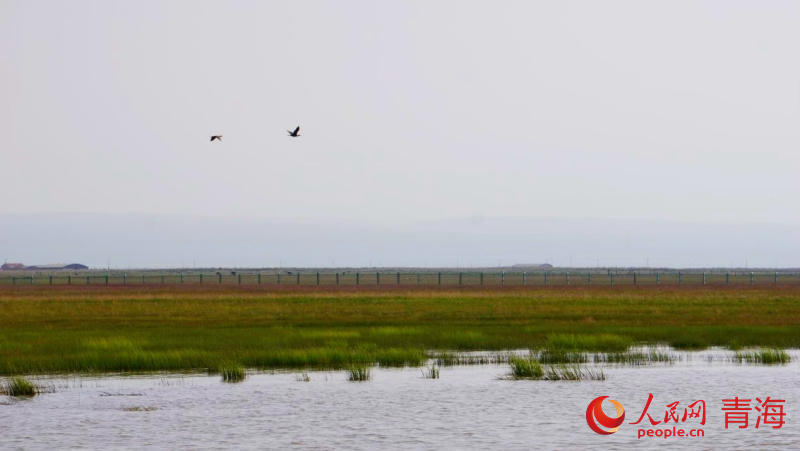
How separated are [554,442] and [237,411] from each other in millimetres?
6563

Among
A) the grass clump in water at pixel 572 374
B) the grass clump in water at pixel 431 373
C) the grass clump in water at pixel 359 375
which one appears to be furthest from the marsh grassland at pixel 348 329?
the grass clump in water at pixel 572 374

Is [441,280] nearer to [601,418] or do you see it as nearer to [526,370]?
[526,370]

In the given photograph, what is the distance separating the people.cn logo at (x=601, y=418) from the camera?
757 inches

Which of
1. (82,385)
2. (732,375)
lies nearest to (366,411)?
(82,385)

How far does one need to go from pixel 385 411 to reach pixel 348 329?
57.1 feet

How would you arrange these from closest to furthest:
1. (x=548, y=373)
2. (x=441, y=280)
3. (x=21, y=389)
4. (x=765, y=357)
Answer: (x=21, y=389), (x=548, y=373), (x=765, y=357), (x=441, y=280)

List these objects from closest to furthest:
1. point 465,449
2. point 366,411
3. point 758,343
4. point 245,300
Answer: point 465,449 → point 366,411 → point 758,343 → point 245,300

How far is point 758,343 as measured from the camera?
3294 centimetres

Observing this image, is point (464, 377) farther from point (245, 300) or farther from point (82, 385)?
point (245, 300)

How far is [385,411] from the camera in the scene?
20.9 metres

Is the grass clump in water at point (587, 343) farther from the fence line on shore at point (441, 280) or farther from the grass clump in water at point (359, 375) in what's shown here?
the fence line on shore at point (441, 280)

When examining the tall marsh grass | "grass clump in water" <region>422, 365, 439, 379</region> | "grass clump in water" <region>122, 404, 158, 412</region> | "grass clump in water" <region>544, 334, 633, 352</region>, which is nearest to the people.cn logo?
"grass clump in water" <region>422, 365, 439, 379</region>

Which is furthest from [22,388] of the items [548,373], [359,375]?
[548,373]

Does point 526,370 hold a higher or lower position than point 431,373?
higher
